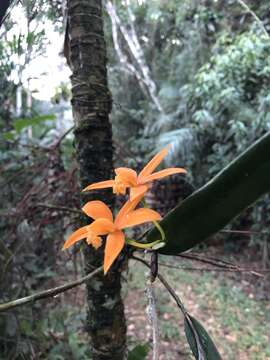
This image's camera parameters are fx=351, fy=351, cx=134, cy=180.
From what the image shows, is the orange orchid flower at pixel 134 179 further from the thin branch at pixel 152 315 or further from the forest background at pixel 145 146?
the forest background at pixel 145 146

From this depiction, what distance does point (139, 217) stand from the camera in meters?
0.36

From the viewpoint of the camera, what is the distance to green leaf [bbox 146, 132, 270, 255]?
1.12 feet

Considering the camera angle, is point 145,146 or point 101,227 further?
point 145,146

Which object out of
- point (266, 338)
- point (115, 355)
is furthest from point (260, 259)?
point (115, 355)

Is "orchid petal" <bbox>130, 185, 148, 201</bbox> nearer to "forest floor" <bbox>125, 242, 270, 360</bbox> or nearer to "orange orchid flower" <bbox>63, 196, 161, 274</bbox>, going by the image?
"orange orchid flower" <bbox>63, 196, 161, 274</bbox>

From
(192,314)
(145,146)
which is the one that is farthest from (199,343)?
(145,146)

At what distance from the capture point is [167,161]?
3127mm

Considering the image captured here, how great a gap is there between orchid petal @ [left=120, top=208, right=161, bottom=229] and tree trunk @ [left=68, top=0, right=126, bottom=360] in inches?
8.3

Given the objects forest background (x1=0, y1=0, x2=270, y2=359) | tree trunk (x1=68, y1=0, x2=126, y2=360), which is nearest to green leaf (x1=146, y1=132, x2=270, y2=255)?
tree trunk (x1=68, y1=0, x2=126, y2=360)

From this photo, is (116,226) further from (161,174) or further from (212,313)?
(212,313)

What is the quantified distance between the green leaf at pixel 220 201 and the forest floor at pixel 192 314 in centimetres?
99

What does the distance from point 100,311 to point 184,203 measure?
0.93 feet

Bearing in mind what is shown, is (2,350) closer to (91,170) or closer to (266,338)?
(91,170)

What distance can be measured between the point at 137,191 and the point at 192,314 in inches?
77.3
